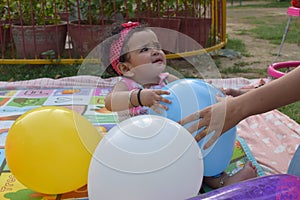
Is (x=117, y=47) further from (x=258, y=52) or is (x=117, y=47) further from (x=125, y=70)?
(x=258, y=52)

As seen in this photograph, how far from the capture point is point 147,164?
4.62 feet

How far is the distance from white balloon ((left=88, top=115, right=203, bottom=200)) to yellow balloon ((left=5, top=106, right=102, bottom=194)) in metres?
0.19

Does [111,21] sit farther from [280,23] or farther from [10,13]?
[280,23]

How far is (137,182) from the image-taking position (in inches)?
55.2

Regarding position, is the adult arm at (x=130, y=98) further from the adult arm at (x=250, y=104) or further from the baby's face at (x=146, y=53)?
the adult arm at (x=250, y=104)

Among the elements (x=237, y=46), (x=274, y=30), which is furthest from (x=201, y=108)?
(x=274, y=30)

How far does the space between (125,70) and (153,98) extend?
15.0 inches

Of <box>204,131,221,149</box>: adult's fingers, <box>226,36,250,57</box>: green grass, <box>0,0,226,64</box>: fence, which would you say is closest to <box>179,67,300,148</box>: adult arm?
<box>204,131,221,149</box>: adult's fingers

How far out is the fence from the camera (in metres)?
4.29

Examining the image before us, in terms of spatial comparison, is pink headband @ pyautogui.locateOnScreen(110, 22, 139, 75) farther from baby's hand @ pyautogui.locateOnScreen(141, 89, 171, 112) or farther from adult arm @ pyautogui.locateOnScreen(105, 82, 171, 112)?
baby's hand @ pyautogui.locateOnScreen(141, 89, 171, 112)

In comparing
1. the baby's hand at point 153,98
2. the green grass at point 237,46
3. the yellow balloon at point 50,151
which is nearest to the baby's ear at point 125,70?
the baby's hand at point 153,98

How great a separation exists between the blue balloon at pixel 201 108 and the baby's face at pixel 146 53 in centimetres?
29

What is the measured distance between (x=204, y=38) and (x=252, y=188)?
12.1 ft

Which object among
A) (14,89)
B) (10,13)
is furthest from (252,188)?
(10,13)
